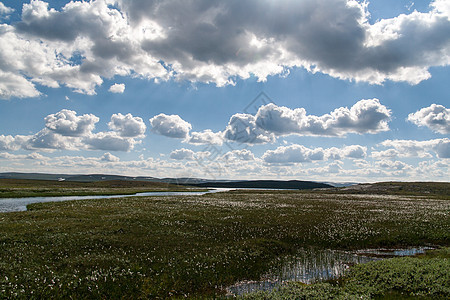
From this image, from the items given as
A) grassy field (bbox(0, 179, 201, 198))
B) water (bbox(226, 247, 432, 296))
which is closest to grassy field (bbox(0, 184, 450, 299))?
water (bbox(226, 247, 432, 296))

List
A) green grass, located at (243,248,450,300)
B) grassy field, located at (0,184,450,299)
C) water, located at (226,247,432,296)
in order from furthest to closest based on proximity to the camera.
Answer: water, located at (226,247,432,296) < grassy field, located at (0,184,450,299) < green grass, located at (243,248,450,300)

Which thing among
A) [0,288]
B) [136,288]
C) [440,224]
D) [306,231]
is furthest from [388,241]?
[0,288]

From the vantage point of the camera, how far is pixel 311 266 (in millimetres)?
16141

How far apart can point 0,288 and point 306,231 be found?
70.0 feet

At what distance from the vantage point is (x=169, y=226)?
24.5m

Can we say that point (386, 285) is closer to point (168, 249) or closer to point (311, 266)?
point (311, 266)

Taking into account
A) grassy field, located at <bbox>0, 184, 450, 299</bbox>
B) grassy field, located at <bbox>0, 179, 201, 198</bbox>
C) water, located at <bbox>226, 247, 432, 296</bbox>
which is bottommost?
grassy field, located at <bbox>0, 179, 201, 198</bbox>

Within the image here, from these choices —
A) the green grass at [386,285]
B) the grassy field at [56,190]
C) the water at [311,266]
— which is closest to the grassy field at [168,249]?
the green grass at [386,285]

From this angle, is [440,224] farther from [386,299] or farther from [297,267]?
[386,299]

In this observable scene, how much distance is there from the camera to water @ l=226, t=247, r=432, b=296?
13.3 m

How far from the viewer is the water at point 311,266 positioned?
13.3 metres

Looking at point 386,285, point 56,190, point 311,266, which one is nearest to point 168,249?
point 311,266

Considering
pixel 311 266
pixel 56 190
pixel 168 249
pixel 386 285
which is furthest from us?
pixel 56 190

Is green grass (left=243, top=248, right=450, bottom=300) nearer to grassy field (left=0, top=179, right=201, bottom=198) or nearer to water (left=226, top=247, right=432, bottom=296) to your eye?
water (left=226, top=247, right=432, bottom=296)
